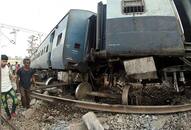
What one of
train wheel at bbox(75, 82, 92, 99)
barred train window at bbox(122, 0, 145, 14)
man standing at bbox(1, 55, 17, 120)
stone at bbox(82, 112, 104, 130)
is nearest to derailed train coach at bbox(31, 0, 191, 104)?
barred train window at bbox(122, 0, 145, 14)

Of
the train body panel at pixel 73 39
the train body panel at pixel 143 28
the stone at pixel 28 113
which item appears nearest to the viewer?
the train body panel at pixel 143 28

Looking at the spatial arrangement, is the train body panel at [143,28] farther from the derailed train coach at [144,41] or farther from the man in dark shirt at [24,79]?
the man in dark shirt at [24,79]

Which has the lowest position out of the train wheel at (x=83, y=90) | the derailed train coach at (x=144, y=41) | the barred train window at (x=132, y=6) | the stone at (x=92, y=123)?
the stone at (x=92, y=123)

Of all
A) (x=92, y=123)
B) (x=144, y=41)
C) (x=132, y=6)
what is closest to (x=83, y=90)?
(x=144, y=41)

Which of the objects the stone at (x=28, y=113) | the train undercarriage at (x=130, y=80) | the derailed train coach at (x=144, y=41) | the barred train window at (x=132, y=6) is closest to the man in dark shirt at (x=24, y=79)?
the stone at (x=28, y=113)

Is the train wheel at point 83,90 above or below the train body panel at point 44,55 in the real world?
below

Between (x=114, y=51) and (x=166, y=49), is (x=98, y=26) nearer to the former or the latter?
(x=114, y=51)

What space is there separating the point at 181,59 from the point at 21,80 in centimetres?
414

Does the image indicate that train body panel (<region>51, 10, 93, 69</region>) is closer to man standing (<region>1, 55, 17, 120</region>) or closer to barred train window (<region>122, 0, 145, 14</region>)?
man standing (<region>1, 55, 17, 120</region>)

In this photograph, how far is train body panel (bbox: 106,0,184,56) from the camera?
7.03 m

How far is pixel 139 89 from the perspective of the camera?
8234mm

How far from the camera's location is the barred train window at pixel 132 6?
24.2 feet

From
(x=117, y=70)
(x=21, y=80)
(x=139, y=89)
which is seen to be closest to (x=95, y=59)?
(x=117, y=70)

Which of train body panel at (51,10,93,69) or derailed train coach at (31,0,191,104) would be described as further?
train body panel at (51,10,93,69)
